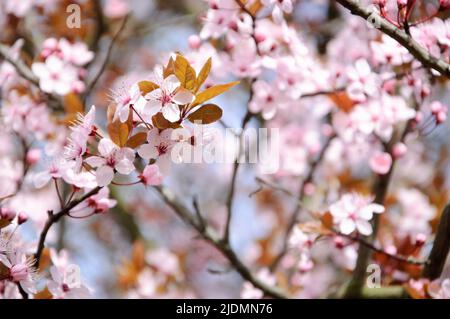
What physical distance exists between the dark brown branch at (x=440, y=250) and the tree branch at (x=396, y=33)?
1.52 ft

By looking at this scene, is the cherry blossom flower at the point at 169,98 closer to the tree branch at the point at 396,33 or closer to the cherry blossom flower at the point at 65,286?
the tree branch at the point at 396,33

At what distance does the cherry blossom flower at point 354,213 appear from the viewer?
1.76 metres

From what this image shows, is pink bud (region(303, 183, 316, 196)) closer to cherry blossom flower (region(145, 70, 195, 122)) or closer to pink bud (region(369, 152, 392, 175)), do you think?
pink bud (region(369, 152, 392, 175))

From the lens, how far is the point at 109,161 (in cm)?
135

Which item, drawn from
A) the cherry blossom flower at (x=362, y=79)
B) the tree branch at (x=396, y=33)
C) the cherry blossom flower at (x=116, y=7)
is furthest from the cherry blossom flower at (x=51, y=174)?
the cherry blossom flower at (x=116, y=7)

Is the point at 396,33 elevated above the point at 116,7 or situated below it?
above

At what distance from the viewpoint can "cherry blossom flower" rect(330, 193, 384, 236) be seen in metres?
1.76

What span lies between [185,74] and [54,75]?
0.97m

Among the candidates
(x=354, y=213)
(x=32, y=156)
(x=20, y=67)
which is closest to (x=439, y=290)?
(x=354, y=213)

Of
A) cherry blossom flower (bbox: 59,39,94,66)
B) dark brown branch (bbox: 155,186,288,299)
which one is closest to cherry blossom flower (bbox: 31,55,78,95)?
cherry blossom flower (bbox: 59,39,94,66)

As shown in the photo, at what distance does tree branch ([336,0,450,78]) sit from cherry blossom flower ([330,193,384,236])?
449 millimetres

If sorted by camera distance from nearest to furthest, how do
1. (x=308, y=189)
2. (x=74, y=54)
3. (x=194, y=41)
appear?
1. (x=194, y=41)
2. (x=74, y=54)
3. (x=308, y=189)

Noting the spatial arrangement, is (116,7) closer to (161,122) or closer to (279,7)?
(279,7)

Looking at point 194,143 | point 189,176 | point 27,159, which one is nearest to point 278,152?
point 27,159
